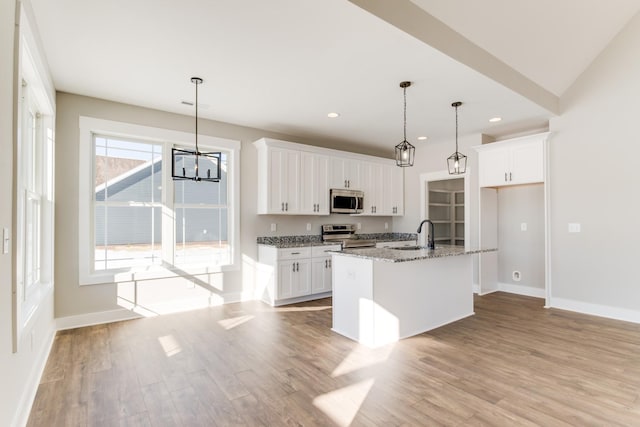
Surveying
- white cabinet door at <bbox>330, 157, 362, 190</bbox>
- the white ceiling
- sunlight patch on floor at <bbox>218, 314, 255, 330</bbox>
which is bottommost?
sunlight patch on floor at <bbox>218, 314, 255, 330</bbox>

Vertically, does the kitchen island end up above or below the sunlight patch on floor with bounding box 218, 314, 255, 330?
above

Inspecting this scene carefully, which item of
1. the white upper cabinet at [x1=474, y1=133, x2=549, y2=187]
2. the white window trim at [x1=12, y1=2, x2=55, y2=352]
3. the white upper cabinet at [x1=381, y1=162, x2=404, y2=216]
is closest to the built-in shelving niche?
the white upper cabinet at [x1=381, y1=162, x2=404, y2=216]

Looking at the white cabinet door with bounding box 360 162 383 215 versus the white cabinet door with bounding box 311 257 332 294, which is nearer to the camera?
the white cabinet door with bounding box 311 257 332 294

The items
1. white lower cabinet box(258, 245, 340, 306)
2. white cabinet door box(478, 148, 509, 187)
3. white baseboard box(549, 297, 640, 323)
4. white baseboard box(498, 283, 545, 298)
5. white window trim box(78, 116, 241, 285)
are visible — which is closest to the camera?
white window trim box(78, 116, 241, 285)

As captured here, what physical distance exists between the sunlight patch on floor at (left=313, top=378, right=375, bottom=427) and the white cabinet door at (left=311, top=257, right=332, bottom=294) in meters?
2.61

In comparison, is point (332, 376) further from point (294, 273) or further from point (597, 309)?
point (597, 309)

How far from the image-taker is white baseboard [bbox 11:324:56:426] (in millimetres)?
1980

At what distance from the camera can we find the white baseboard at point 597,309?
13.2ft

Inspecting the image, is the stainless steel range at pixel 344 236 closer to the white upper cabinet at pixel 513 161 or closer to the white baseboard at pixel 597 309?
the white upper cabinet at pixel 513 161

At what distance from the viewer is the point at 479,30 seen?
10.4 feet

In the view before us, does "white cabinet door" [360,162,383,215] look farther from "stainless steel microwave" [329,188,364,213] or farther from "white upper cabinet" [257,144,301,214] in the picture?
"white upper cabinet" [257,144,301,214]

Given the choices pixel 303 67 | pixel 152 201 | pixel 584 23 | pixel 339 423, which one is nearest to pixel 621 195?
pixel 584 23

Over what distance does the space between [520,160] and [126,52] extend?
202 inches

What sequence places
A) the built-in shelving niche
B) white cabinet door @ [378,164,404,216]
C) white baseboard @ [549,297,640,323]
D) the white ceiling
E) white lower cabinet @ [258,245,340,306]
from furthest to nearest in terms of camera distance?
the built-in shelving niche
white cabinet door @ [378,164,404,216]
white lower cabinet @ [258,245,340,306]
white baseboard @ [549,297,640,323]
the white ceiling
